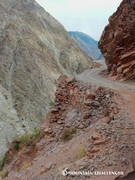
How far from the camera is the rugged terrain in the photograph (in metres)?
4.54

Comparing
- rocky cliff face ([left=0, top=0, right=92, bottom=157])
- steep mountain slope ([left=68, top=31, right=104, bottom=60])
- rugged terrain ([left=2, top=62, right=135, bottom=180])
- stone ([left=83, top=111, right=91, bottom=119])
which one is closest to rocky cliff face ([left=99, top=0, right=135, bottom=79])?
rugged terrain ([left=2, top=62, right=135, bottom=180])

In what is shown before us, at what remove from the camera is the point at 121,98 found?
8195 mm

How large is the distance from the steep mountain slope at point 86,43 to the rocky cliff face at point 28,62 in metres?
98.5

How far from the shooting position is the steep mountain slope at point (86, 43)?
559 ft

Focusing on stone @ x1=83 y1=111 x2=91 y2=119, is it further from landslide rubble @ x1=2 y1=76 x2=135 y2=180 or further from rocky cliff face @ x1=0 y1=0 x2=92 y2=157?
rocky cliff face @ x1=0 y1=0 x2=92 y2=157

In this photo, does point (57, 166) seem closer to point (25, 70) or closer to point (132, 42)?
point (132, 42)

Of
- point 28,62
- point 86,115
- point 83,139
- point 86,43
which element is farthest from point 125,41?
point 86,43

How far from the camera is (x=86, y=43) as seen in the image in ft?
597

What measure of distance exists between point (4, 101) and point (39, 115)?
304 inches

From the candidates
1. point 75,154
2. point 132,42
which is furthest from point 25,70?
point 75,154

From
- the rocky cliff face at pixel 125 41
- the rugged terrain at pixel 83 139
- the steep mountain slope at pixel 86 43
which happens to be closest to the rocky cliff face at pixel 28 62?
the rugged terrain at pixel 83 139

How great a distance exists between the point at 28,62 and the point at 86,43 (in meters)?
148

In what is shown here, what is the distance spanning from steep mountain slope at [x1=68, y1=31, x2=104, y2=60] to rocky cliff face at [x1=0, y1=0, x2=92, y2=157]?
9847 centimetres

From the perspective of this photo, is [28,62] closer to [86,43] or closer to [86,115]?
[86,115]
